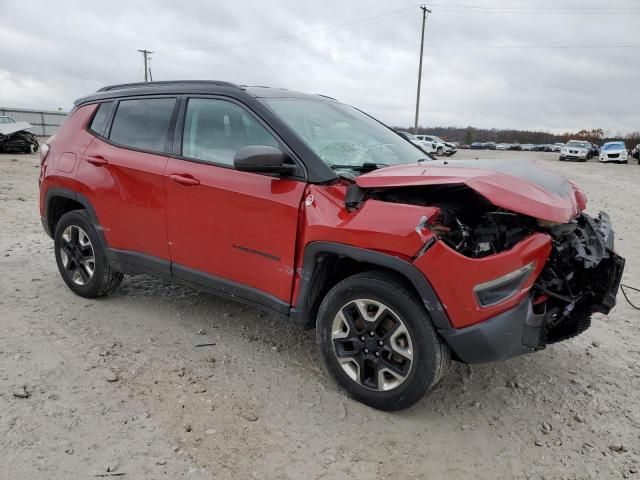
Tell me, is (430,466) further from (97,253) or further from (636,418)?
(97,253)

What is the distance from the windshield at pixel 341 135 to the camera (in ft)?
10.9

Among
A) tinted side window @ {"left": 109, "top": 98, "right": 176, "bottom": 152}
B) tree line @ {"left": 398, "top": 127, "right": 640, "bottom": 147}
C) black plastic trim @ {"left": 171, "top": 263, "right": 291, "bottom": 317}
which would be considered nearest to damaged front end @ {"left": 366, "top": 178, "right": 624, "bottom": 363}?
black plastic trim @ {"left": 171, "top": 263, "right": 291, "bottom": 317}

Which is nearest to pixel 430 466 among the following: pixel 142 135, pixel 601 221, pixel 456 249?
pixel 456 249

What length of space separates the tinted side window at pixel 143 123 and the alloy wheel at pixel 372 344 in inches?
77.6

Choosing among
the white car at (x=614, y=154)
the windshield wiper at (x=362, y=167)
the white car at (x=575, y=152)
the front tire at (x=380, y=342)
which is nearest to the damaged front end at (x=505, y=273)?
the front tire at (x=380, y=342)

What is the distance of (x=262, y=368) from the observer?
135 inches

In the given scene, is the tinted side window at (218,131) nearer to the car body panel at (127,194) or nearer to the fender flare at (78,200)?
the car body panel at (127,194)

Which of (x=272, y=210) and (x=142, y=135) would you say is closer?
(x=272, y=210)

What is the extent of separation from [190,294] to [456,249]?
290cm

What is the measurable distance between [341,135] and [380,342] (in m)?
1.55

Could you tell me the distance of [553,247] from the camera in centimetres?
262

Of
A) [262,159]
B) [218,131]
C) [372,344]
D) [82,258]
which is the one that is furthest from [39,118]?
[372,344]

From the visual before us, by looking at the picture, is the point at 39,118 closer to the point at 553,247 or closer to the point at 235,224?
the point at 235,224

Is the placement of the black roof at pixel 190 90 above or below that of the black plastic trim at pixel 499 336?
above
